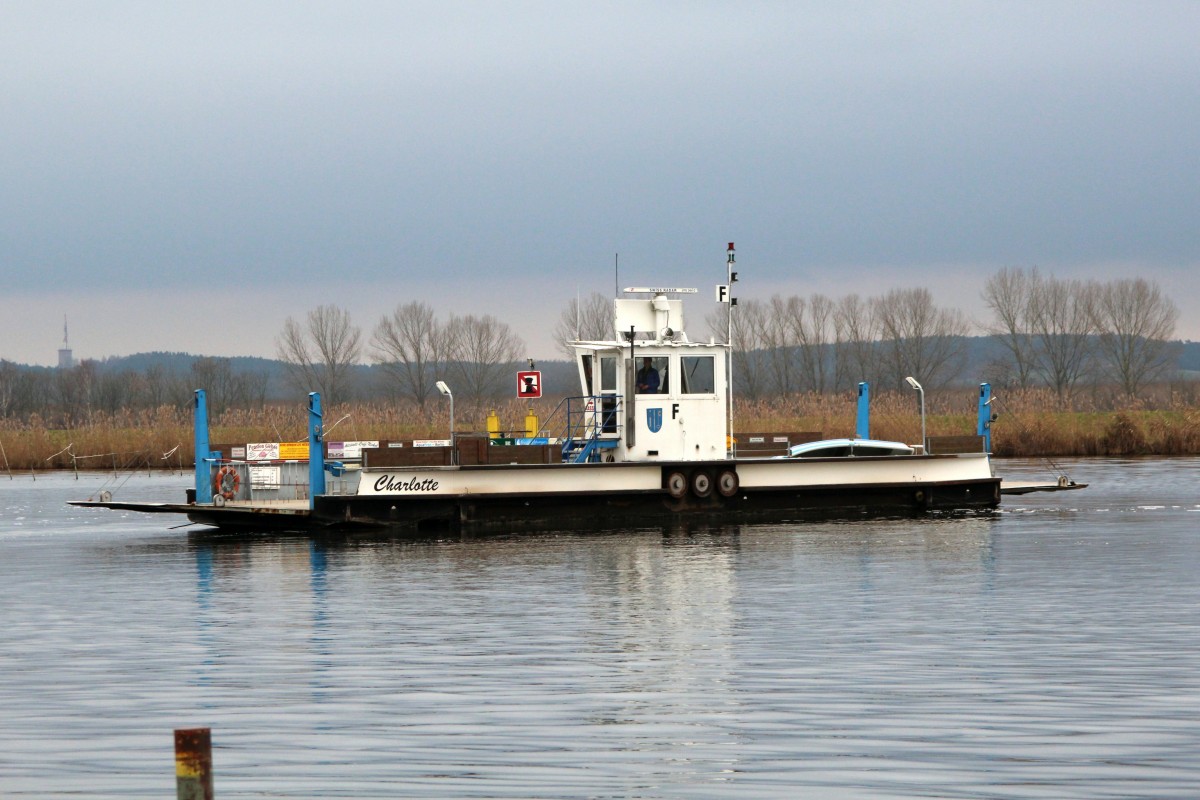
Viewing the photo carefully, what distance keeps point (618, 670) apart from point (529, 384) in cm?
1600

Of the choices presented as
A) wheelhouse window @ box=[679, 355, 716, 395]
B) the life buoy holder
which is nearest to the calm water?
the life buoy holder

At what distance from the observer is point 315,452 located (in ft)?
95.0

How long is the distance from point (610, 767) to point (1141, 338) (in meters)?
96.1

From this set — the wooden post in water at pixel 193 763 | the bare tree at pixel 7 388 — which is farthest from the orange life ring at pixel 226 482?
the bare tree at pixel 7 388

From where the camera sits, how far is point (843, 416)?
56531mm

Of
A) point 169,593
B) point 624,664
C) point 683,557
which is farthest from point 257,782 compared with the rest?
point 683,557

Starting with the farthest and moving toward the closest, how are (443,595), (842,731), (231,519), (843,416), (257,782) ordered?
(843,416), (231,519), (443,595), (842,731), (257,782)

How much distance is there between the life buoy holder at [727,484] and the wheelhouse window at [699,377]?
1.74m

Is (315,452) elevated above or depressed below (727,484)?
above

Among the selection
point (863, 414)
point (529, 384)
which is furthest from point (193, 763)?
point (863, 414)

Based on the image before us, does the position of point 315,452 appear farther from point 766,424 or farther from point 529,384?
point 766,424

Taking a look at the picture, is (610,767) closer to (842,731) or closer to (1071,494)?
(842,731)

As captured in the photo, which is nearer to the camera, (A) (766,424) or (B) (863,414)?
(B) (863,414)

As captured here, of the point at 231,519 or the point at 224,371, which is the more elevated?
the point at 224,371
